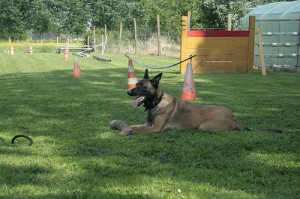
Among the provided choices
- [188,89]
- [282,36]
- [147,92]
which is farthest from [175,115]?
[282,36]

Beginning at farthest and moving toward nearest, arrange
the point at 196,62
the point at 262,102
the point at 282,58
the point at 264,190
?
the point at 282,58 → the point at 196,62 → the point at 262,102 → the point at 264,190

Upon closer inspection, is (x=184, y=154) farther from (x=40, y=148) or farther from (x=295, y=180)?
(x=40, y=148)

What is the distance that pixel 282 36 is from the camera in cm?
2180

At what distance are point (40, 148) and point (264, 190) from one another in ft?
9.75

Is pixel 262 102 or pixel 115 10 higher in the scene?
pixel 115 10

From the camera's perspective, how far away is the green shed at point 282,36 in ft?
68.5

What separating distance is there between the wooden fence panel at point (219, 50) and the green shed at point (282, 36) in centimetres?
272

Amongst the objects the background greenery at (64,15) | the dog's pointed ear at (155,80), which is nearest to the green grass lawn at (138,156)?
the dog's pointed ear at (155,80)

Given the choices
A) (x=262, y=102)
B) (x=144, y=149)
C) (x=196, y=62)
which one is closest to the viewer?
(x=144, y=149)

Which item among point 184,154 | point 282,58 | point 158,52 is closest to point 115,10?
point 158,52

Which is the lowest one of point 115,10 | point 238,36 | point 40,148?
point 40,148

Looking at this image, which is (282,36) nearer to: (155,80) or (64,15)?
(155,80)

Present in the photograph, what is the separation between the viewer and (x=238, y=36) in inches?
748

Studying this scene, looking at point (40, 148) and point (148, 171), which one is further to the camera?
point (40, 148)
